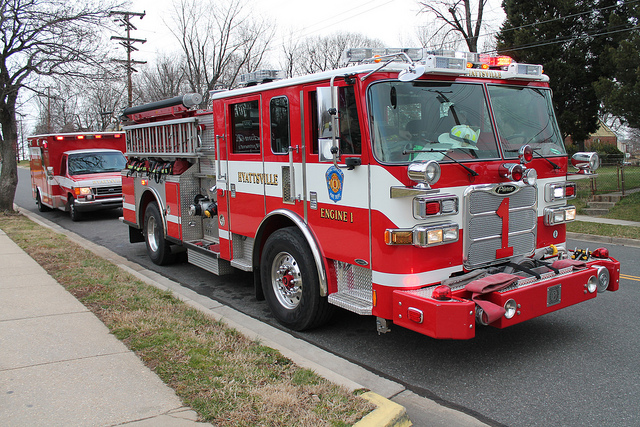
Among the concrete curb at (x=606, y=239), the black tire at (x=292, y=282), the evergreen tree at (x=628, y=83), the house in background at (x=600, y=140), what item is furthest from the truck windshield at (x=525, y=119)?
the house in background at (x=600, y=140)

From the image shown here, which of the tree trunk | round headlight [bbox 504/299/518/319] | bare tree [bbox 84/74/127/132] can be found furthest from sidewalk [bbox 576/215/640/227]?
bare tree [bbox 84/74/127/132]

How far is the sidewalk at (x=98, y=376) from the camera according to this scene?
11.5ft

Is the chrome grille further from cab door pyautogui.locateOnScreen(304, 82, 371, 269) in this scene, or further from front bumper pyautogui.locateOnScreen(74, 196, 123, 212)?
front bumper pyautogui.locateOnScreen(74, 196, 123, 212)

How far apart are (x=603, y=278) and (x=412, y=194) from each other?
2208 millimetres

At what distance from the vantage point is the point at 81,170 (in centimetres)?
1587

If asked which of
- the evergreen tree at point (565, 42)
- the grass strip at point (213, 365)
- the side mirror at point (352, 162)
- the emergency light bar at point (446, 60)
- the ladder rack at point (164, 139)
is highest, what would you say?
the evergreen tree at point (565, 42)

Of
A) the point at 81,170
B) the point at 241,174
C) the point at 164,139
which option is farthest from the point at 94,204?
the point at 241,174

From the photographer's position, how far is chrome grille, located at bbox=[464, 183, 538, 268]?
453cm

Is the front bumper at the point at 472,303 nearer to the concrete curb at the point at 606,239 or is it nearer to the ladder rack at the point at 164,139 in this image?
the ladder rack at the point at 164,139

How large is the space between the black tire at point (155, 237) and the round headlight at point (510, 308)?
5.79 m

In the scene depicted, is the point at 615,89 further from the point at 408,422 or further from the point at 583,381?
the point at 408,422

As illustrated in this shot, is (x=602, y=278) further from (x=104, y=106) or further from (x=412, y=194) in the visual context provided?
(x=104, y=106)

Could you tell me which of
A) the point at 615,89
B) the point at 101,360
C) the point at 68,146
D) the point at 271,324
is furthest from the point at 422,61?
the point at 68,146

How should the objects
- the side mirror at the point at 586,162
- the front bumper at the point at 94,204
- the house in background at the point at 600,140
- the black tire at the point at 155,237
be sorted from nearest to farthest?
the side mirror at the point at 586,162 → the black tire at the point at 155,237 → the front bumper at the point at 94,204 → the house in background at the point at 600,140
